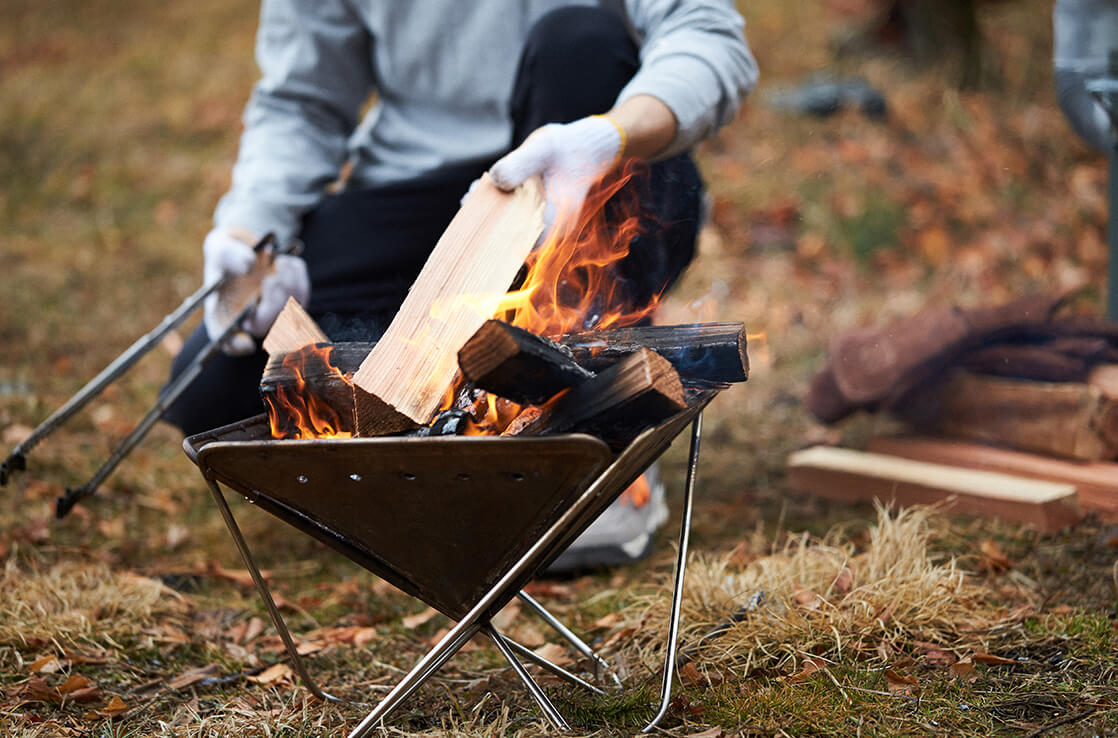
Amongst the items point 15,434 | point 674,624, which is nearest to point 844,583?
point 674,624

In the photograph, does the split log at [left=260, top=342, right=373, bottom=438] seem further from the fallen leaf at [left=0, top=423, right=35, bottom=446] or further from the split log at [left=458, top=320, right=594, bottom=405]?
the fallen leaf at [left=0, top=423, right=35, bottom=446]

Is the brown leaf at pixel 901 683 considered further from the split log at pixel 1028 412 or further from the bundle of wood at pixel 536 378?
the split log at pixel 1028 412

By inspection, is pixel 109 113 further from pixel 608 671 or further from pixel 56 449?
pixel 608 671

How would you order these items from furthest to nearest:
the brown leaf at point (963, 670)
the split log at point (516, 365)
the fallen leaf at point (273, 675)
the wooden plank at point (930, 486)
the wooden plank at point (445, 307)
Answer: the wooden plank at point (930, 486)
the fallen leaf at point (273, 675)
the brown leaf at point (963, 670)
the wooden plank at point (445, 307)
the split log at point (516, 365)

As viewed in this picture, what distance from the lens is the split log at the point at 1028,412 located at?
2.39 metres

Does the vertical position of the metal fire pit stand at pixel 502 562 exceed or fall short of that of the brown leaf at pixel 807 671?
it exceeds it

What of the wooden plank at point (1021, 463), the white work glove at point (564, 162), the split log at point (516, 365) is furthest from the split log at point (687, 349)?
the wooden plank at point (1021, 463)

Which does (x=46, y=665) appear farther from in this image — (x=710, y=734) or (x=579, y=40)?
(x=579, y=40)

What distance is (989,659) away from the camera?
1.70m

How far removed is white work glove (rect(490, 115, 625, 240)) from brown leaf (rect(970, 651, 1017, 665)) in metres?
1.07

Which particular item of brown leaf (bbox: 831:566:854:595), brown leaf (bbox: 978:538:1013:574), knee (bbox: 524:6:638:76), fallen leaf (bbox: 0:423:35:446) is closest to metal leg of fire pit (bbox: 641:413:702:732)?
brown leaf (bbox: 831:566:854:595)

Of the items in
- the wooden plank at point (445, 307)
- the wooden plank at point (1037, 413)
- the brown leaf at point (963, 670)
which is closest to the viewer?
the wooden plank at point (445, 307)

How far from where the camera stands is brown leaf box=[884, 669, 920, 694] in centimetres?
161

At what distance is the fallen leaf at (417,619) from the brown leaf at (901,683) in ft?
3.26
